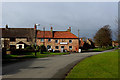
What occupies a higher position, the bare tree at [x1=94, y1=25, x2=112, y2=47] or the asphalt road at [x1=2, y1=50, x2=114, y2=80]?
the bare tree at [x1=94, y1=25, x2=112, y2=47]

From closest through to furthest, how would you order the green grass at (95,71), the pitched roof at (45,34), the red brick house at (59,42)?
the green grass at (95,71), the red brick house at (59,42), the pitched roof at (45,34)

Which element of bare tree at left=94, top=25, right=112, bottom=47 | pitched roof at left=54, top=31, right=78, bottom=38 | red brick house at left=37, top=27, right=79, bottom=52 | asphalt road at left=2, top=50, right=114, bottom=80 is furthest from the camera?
bare tree at left=94, top=25, right=112, bottom=47

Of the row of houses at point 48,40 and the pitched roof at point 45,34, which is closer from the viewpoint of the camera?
the row of houses at point 48,40

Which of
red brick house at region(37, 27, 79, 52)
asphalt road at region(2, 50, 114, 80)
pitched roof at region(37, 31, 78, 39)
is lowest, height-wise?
asphalt road at region(2, 50, 114, 80)

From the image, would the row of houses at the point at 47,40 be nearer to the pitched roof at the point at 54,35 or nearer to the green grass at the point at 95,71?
the pitched roof at the point at 54,35

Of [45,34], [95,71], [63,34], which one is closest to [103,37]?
[63,34]

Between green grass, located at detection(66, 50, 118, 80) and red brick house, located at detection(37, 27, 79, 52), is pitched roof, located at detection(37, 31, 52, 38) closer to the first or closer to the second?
red brick house, located at detection(37, 27, 79, 52)

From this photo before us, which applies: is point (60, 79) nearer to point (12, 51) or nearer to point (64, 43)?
point (12, 51)

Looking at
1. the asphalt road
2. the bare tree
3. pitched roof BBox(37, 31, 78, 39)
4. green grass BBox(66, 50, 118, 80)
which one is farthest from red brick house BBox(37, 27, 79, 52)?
green grass BBox(66, 50, 118, 80)

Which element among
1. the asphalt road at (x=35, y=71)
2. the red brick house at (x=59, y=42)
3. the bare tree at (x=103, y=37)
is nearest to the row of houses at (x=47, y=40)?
the red brick house at (x=59, y=42)

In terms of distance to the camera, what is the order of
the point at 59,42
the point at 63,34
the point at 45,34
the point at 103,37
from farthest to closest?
the point at 103,37
the point at 63,34
the point at 45,34
the point at 59,42

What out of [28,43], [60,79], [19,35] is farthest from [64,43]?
[60,79]

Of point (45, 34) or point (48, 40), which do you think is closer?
point (48, 40)

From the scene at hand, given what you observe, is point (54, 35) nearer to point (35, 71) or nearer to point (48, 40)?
point (48, 40)
